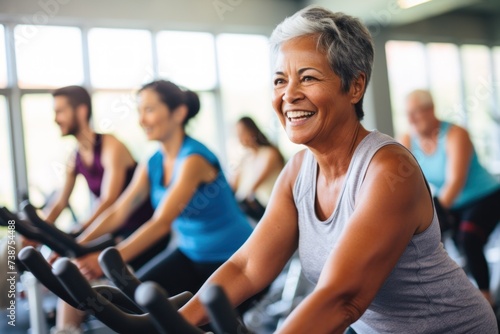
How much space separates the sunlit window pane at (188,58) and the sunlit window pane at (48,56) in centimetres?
103

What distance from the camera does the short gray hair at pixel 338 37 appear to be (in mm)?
1169

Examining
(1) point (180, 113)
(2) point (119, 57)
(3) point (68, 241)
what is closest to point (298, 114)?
(3) point (68, 241)

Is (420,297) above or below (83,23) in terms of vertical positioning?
below

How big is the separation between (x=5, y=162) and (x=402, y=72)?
18.3 feet

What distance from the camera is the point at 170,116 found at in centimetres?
243

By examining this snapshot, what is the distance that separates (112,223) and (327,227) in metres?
1.50

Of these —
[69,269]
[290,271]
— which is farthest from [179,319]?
[290,271]

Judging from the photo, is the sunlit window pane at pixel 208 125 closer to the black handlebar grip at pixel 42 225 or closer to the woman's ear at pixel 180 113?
the woman's ear at pixel 180 113

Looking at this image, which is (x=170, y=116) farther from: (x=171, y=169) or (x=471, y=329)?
(x=471, y=329)

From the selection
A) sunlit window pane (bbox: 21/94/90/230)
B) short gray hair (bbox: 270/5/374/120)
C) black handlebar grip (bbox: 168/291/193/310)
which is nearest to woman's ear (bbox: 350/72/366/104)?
short gray hair (bbox: 270/5/374/120)

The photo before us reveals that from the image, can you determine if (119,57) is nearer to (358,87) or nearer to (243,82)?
(243,82)

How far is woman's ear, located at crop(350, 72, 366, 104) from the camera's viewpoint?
123 centimetres

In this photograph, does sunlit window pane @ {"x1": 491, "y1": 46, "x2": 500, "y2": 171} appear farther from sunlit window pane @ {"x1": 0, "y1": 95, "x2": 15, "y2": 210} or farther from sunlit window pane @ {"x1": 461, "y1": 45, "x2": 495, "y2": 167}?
sunlit window pane @ {"x1": 0, "y1": 95, "x2": 15, "y2": 210}

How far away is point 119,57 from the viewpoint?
6.79m
